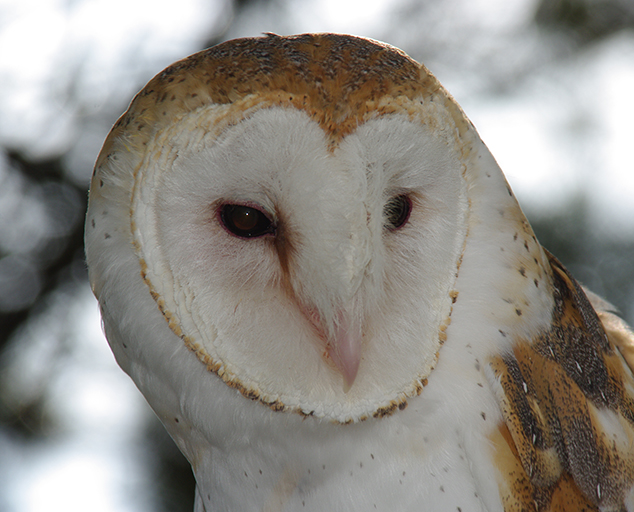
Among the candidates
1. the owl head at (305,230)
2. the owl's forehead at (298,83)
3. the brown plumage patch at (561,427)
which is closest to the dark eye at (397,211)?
the owl head at (305,230)

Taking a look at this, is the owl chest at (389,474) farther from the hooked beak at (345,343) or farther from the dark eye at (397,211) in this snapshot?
the dark eye at (397,211)

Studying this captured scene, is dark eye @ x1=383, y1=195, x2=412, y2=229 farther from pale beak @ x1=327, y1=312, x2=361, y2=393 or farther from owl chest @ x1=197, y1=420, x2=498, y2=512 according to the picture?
owl chest @ x1=197, y1=420, x2=498, y2=512

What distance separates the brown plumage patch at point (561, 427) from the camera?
74 centimetres

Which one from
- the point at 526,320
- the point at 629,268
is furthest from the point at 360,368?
the point at 629,268

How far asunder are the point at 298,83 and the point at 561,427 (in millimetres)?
581

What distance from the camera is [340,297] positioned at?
0.61 meters

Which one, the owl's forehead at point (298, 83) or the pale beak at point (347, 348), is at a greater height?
the owl's forehead at point (298, 83)

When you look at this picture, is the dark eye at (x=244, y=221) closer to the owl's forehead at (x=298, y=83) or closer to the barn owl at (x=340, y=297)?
the barn owl at (x=340, y=297)

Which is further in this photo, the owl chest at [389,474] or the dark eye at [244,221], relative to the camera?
the owl chest at [389,474]

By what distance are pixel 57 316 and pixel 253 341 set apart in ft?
6.36

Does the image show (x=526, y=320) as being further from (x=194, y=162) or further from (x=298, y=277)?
(x=194, y=162)

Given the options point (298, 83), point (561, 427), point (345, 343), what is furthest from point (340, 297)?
point (561, 427)

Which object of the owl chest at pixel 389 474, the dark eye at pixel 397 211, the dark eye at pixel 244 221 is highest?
the dark eye at pixel 397 211

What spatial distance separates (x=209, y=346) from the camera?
0.71m
